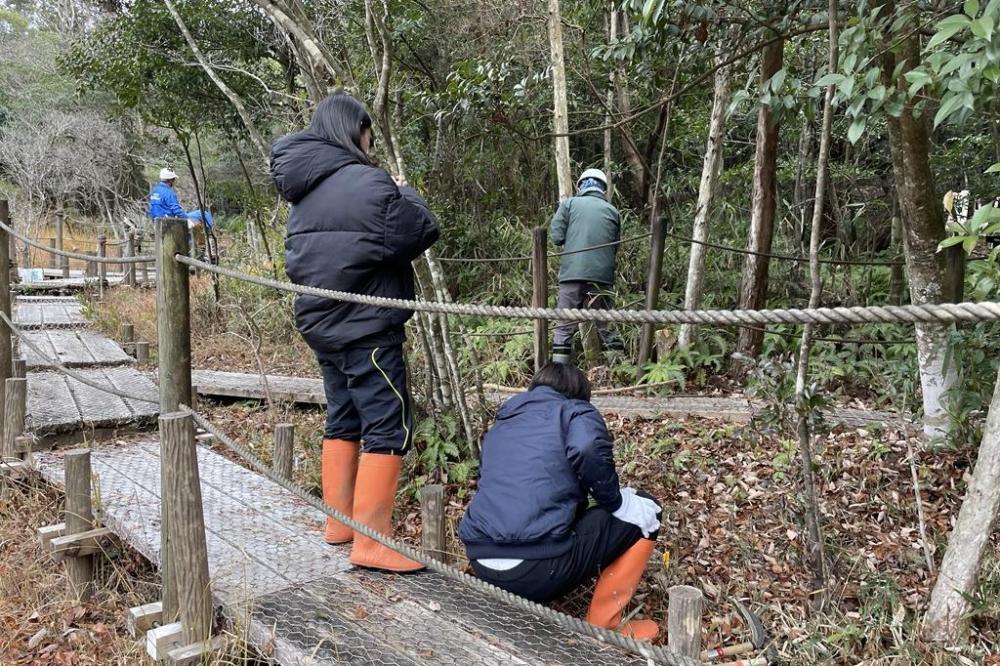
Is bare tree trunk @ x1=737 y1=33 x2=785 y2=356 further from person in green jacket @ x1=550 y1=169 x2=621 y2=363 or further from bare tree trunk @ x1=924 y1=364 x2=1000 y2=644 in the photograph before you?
bare tree trunk @ x1=924 y1=364 x2=1000 y2=644

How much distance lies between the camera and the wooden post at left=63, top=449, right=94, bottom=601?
3.46 m

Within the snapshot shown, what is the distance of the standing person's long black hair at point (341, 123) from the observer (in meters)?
2.95

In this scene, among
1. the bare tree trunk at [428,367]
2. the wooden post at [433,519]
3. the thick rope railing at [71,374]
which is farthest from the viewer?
the bare tree trunk at [428,367]

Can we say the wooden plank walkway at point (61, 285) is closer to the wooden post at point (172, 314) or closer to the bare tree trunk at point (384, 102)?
the bare tree trunk at point (384, 102)

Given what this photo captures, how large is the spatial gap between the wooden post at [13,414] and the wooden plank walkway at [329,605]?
123 cm

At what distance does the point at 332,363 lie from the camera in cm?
309

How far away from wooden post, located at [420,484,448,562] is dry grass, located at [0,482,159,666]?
1158 millimetres

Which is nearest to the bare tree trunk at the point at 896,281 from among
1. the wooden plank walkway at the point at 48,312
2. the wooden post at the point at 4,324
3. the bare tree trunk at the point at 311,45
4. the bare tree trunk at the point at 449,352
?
the bare tree trunk at the point at 449,352

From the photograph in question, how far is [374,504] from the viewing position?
2965 mm

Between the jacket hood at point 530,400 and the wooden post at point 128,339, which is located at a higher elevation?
the wooden post at point 128,339

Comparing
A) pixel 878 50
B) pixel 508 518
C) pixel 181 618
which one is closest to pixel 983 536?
pixel 508 518

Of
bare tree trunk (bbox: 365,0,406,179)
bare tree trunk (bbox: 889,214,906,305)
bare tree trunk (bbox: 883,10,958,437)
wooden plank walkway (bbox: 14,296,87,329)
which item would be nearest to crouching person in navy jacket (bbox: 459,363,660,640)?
bare tree trunk (bbox: 365,0,406,179)

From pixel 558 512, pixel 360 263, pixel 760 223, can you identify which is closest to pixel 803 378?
pixel 558 512

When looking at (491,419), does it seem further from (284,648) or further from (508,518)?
(284,648)
